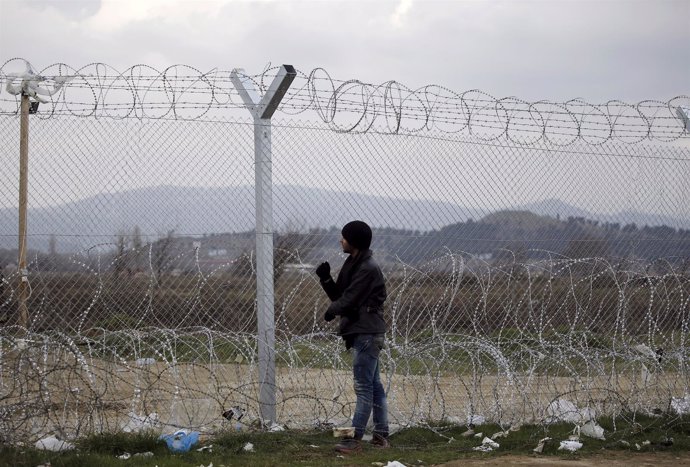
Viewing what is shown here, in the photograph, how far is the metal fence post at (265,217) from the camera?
23.9 ft

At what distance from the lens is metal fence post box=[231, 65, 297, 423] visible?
23.9 ft

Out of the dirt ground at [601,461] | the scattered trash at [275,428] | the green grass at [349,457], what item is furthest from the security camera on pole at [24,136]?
the dirt ground at [601,461]

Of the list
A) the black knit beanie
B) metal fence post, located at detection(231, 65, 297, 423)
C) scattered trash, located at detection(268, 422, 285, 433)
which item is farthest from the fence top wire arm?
scattered trash, located at detection(268, 422, 285, 433)

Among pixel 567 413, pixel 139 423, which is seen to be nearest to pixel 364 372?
pixel 139 423

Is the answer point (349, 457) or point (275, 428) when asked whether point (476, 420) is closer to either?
point (349, 457)

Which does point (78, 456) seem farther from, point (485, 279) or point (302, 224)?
point (485, 279)

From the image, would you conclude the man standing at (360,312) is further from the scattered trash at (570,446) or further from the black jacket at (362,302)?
the scattered trash at (570,446)

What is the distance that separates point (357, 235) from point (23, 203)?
7.33 feet

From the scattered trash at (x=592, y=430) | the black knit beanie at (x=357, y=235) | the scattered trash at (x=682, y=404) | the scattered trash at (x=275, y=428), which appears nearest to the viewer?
the black knit beanie at (x=357, y=235)

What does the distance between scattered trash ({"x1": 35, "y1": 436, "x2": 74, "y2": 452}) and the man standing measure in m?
1.69

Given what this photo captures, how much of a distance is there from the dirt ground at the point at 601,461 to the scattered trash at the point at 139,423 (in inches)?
73.4

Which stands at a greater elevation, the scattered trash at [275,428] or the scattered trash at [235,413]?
the scattered trash at [235,413]

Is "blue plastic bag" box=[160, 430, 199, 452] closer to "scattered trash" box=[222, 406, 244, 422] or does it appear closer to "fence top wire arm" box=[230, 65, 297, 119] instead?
"scattered trash" box=[222, 406, 244, 422]

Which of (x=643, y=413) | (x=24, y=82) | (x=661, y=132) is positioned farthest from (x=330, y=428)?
(x=661, y=132)
